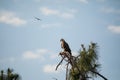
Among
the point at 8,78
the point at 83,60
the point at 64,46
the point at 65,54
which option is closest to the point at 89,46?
the point at 83,60

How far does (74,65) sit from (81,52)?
10585 mm

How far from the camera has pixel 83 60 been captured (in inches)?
829

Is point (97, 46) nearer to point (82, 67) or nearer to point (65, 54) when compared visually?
point (82, 67)

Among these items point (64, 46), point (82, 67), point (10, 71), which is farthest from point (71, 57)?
point (10, 71)

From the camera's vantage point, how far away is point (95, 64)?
73.5 ft

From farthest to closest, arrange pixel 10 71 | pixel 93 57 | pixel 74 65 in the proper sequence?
pixel 10 71
pixel 93 57
pixel 74 65

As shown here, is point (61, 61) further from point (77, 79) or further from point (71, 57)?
point (77, 79)

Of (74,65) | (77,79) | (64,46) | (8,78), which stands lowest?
(74,65)

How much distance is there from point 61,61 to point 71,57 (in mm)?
465

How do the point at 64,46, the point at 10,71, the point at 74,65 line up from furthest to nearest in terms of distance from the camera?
the point at 10,71 < the point at 64,46 < the point at 74,65

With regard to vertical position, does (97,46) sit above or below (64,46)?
above

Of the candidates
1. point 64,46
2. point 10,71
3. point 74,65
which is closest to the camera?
point 74,65

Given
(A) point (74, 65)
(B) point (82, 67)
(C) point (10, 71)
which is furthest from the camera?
(C) point (10, 71)

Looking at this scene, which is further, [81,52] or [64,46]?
[81,52]
